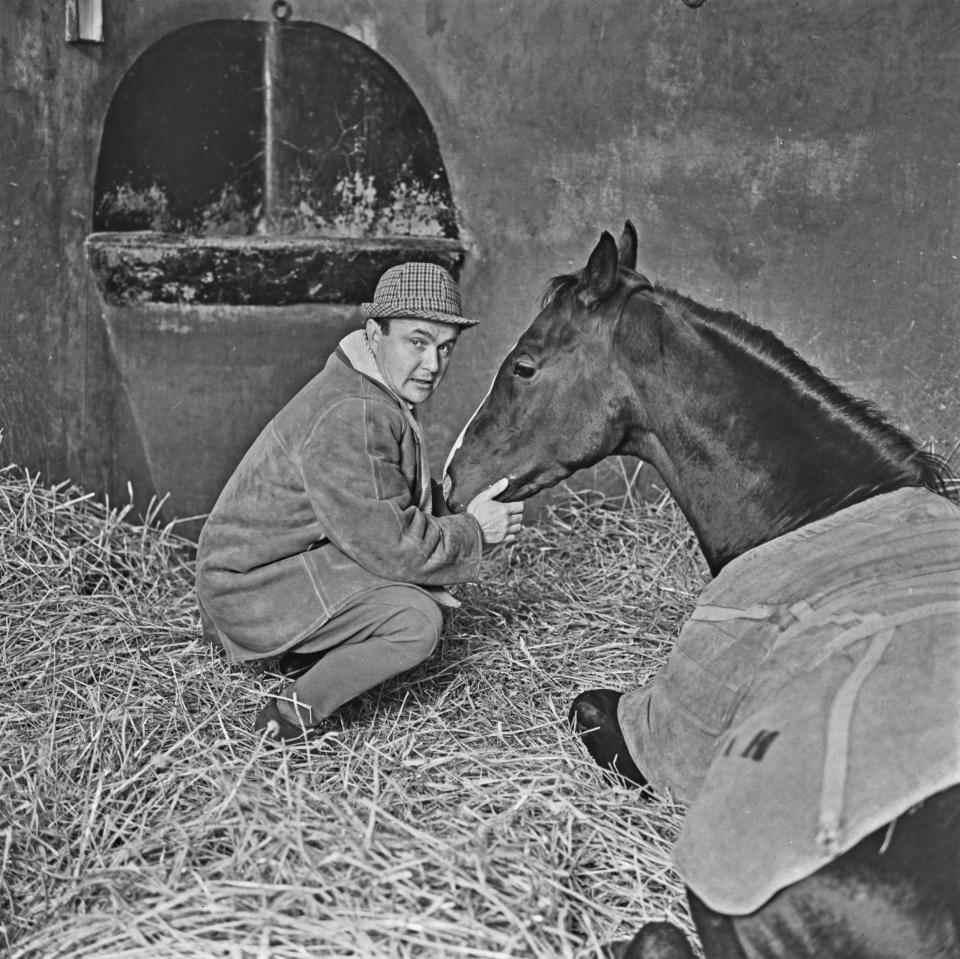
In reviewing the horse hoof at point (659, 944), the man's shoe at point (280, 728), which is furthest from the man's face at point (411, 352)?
the horse hoof at point (659, 944)

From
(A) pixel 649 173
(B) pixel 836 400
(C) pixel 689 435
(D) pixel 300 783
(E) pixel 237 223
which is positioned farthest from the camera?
(E) pixel 237 223

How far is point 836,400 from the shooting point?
8.43 ft

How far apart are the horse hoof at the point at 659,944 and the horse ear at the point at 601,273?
51.1 inches

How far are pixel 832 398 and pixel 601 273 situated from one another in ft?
1.78

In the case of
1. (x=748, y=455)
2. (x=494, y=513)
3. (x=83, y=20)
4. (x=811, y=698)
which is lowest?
(x=494, y=513)

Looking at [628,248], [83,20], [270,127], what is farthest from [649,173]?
[83,20]

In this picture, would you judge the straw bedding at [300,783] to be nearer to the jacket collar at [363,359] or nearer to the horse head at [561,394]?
the horse head at [561,394]

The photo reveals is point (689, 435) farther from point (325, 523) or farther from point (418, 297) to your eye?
point (325, 523)

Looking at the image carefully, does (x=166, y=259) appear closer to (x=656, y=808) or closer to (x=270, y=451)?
(x=270, y=451)

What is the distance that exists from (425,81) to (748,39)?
113cm

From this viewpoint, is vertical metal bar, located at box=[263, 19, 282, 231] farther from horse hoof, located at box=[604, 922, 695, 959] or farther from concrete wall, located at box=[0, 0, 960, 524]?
horse hoof, located at box=[604, 922, 695, 959]

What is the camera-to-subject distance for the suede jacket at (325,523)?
9.45 ft

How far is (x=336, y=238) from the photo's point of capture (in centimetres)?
450

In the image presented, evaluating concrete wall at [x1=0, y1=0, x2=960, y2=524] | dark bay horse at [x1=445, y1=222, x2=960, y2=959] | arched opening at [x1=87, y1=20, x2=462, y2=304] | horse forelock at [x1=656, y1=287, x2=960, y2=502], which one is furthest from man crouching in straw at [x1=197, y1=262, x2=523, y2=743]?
concrete wall at [x1=0, y1=0, x2=960, y2=524]
